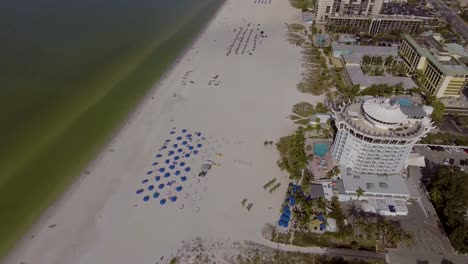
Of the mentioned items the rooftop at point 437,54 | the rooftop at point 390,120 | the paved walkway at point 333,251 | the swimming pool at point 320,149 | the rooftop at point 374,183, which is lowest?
the paved walkway at point 333,251

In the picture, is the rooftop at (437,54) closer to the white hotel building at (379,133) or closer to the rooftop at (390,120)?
the rooftop at (390,120)

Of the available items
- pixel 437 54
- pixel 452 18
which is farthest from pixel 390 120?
pixel 452 18

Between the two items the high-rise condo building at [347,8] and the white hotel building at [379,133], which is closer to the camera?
the white hotel building at [379,133]

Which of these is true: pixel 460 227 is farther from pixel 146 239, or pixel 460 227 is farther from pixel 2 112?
pixel 2 112

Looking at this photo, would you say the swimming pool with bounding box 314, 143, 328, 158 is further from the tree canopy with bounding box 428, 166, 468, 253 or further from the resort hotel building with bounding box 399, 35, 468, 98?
the resort hotel building with bounding box 399, 35, 468, 98

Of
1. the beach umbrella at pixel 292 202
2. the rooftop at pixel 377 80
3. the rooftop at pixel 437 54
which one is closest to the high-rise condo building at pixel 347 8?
the rooftop at pixel 437 54

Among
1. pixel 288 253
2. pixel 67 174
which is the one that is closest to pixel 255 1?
pixel 67 174
